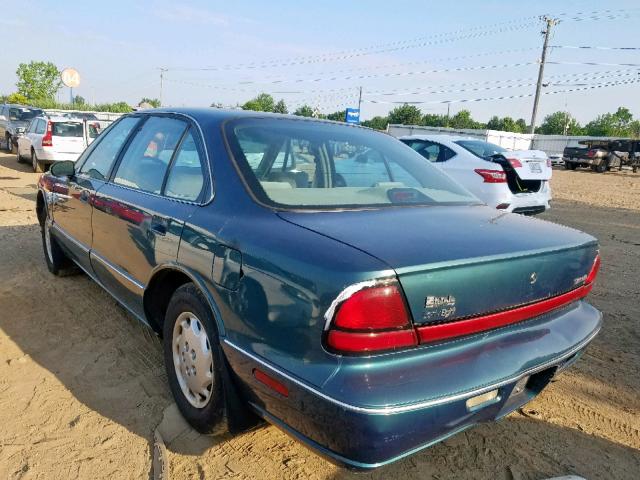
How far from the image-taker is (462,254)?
1.79 meters

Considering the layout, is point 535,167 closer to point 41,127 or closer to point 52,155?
point 52,155

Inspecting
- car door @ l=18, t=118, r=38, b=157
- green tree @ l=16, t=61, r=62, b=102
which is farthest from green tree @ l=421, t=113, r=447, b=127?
car door @ l=18, t=118, r=38, b=157

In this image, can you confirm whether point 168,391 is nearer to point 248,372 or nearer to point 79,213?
point 248,372

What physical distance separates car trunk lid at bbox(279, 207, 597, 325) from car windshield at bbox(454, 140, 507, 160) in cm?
590

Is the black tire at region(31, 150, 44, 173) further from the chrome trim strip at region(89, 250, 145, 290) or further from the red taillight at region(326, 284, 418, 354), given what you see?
the red taillight at region(326, 284, 418, 354)

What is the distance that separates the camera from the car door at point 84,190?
138 inches

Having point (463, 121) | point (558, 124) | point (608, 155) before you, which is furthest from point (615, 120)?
point (608, 155)

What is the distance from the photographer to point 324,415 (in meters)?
1.63

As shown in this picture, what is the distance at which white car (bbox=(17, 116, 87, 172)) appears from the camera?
12352 mm

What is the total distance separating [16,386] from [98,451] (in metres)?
A: 0.88

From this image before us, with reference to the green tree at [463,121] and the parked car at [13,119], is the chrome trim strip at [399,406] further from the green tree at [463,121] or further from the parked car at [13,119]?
the green tree at [463,121]

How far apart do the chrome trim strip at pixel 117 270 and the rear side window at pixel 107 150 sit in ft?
1.79

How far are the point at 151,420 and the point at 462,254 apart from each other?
1.80 metres

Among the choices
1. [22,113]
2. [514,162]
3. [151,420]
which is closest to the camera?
[151,420]
